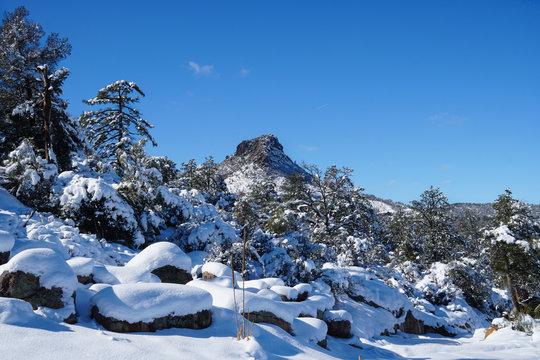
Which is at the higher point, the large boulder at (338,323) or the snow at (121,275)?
the snow at (121,275)

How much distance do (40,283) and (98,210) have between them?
6970 mm

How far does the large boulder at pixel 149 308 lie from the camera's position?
392cm

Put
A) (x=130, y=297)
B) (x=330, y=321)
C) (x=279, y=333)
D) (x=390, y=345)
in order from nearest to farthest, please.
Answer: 1. (x=130, y=297)
2. (x=279, y=333)
3. (x=330, y=321)
4. (x=390, y=345)

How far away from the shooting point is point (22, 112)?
12320 mm

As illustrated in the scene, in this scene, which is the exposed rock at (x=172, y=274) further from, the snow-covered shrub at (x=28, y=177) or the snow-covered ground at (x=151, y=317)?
the snow-covered shrub at (x=28, y=177)

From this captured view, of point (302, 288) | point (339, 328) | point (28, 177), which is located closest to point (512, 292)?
point (339, 328)

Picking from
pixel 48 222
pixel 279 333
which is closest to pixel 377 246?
pixel 279 333

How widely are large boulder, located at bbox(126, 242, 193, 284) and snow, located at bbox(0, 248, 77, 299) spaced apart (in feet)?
8.62

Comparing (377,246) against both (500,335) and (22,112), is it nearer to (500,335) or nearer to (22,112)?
(500,335)

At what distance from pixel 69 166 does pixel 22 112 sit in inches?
103

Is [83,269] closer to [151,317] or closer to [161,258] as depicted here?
[161,258]

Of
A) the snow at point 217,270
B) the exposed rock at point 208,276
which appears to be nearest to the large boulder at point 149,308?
the snow at point 217,270

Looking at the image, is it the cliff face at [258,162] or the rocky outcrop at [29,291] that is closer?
the rocky outcrop at [29,291]

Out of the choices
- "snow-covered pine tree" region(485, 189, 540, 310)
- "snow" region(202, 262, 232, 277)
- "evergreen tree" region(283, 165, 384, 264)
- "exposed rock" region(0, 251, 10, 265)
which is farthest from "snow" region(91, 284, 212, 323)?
"snow-covered pine tree" region(485, 189, 540, 310)
